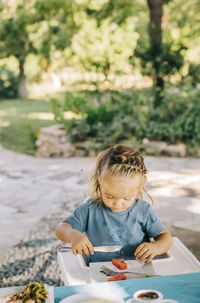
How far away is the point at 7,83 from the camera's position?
1481 centimetres

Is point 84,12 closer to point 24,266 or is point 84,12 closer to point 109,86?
point 109,86

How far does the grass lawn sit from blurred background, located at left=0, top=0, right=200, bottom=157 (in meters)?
0.02

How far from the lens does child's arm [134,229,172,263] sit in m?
1.68

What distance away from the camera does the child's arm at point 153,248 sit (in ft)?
5.52

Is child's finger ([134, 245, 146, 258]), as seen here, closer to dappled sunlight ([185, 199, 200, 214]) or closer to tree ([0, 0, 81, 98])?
dappled sunlight ([185, 199, 200, 214])

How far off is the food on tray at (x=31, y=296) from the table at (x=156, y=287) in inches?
2.1

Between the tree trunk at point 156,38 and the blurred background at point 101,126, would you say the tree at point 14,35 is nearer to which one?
the blurred background at point 101,126

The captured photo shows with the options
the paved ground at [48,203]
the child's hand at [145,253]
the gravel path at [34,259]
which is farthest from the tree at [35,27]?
the child's hand at [145,253]

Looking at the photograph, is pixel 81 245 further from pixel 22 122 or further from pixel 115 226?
pixel 22 122

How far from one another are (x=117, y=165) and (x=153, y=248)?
38 cm

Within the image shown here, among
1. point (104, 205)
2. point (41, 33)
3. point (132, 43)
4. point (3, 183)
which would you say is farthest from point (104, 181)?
point (41, 33)

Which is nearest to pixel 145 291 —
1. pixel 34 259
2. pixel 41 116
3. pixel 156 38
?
pixel 34 259

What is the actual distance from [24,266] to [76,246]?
155 centimetres

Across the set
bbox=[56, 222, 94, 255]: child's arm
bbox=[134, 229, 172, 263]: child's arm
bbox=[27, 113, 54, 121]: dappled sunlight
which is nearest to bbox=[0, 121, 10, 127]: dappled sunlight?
bbox=[27, 113, 54, 121]: dappled sunlight
